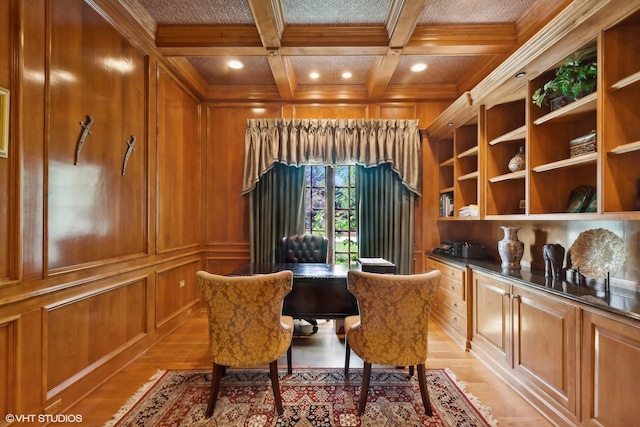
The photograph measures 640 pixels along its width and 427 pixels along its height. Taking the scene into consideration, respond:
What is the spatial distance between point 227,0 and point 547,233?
3.29 meters

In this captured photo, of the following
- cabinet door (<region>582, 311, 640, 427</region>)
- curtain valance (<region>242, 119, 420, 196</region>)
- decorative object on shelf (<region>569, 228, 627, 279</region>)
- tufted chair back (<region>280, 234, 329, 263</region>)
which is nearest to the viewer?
cabinet door (<region>582, 311, 640, 427</region>)

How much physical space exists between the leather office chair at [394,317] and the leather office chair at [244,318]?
0.50 m

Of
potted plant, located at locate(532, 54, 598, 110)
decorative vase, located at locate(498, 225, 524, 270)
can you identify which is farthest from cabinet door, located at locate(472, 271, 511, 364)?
potted plant, located at locate(532, 54, 598, 110)

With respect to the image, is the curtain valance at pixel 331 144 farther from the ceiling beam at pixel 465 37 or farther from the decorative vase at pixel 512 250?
the decorative vase at pixel 512 250

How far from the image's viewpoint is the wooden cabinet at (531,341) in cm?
166

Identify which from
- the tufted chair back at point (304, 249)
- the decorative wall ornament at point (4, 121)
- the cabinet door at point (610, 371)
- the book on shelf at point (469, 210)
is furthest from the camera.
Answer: the tufted chair back at point (304, 249)

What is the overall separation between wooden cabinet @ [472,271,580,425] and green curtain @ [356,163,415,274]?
1.23 m

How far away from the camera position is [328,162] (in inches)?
150

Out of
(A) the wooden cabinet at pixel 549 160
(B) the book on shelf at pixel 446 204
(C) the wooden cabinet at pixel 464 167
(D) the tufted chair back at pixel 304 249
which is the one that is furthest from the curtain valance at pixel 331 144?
(A) the wooden cabinet at pixel 549 160

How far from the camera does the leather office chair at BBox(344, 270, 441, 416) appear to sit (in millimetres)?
1688

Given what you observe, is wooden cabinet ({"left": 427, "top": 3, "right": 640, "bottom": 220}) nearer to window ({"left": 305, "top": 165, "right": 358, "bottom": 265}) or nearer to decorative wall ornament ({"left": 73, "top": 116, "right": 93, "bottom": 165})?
window ({"left": 305, "top": 165, "right": 358, "bottom": 265})

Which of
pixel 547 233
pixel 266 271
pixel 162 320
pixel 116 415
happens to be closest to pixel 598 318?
pixel 547 233

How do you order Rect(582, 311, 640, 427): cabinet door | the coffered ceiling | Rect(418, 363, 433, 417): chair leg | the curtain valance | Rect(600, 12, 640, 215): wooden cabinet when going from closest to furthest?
Rect(582, 311, 640, 427): cabinet door → Rect(600, 12, 640, 215): wooden cabinet → Rect(418, 363, 433, 417): chair leg → the coffered ceiling → the curtain valance

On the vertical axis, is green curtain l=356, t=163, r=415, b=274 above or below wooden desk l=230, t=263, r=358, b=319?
above
